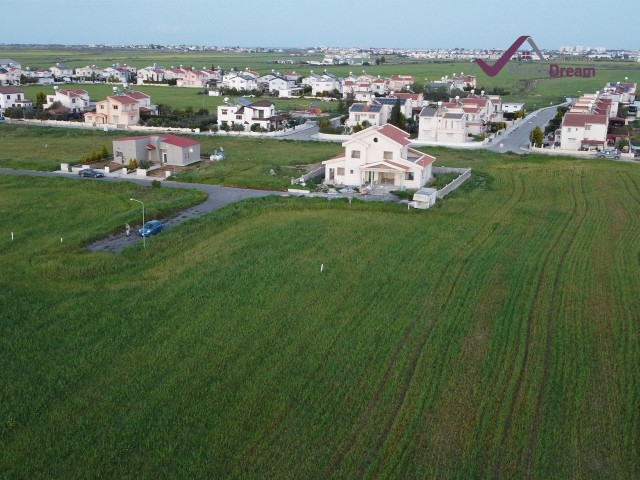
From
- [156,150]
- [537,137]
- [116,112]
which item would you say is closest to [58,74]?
Answer: [116,112]

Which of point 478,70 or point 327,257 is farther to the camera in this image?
point 478,70

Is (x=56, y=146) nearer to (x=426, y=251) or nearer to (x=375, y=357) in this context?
(x=426, y=251)

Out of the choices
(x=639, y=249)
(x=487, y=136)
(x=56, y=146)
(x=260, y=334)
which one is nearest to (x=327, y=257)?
(x=260, y=334)

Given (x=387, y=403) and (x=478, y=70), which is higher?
(x=478, y=70)

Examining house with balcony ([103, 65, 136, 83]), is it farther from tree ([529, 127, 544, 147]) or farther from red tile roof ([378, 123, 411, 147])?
red tile roof ([378, 123, 411, 147])

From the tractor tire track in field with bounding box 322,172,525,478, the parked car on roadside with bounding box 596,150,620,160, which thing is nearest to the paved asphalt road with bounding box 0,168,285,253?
the tractor tire track in field with bounding box 322,172,525,478

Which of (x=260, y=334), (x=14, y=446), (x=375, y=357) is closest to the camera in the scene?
(x=14, y=446)

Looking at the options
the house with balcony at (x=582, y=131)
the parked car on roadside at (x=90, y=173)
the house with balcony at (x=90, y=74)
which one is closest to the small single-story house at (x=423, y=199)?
the parked car on roadside at (x=90, y=173)
